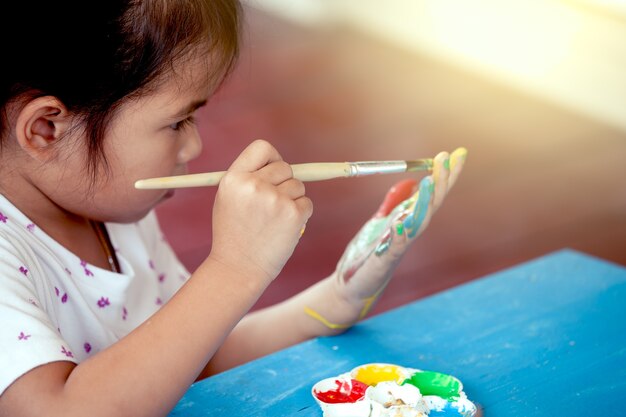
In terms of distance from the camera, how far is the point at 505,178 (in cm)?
261

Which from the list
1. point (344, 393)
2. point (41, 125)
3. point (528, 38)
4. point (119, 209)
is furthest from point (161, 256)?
point (528, 38)

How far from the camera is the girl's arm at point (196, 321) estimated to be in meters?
0.73

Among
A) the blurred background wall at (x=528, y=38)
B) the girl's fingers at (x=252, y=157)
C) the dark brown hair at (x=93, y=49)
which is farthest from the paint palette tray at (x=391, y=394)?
the blurred background wall at (x=528, y=38)

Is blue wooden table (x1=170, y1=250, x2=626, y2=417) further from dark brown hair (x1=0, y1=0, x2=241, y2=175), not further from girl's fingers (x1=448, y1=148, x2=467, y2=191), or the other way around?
dark brown hair (x1=0, y1=0, x2=241, y2=175)

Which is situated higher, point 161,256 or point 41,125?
point 41,125

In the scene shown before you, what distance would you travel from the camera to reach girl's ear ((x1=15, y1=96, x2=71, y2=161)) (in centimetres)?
84

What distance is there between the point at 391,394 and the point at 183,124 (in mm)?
364

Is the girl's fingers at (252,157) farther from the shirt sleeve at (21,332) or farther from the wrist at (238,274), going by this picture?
the shirt sleeve at (21,332)

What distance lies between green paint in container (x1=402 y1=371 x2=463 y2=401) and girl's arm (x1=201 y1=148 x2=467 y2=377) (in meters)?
0.18

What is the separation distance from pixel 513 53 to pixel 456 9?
0.49 meters

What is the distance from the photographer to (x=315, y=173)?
877mm

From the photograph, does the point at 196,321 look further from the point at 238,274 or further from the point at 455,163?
the point at 455,163

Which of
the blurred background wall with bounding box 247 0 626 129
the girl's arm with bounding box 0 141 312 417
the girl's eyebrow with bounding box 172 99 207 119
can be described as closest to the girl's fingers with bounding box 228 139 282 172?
the girl's arm with bounding box 0 141 312 417

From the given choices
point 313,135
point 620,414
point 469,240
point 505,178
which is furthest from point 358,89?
point 620,414
